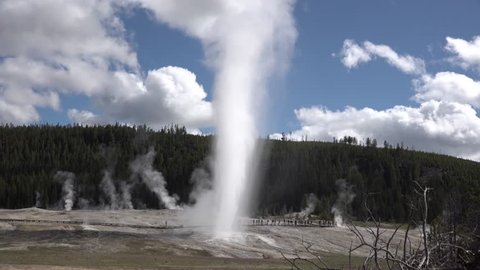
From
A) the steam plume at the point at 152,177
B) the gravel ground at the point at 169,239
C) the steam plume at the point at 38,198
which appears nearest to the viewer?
the gravel ground at the point at 169,239

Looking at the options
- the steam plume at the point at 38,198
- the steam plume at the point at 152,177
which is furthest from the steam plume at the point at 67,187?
the steam plume at the point at 152,177

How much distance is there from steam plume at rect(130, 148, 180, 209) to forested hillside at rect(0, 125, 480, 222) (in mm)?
1371

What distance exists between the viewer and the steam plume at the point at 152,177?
113438 mm

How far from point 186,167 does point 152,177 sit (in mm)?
7294

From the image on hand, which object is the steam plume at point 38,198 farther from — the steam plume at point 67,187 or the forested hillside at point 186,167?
the steam plume at point 67,187

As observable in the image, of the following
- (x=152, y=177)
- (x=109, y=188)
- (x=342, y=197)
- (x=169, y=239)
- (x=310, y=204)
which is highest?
(x=152, y=177)

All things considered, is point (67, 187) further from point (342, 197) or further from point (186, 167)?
point (342, 197)

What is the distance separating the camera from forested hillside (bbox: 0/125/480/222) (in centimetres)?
11127

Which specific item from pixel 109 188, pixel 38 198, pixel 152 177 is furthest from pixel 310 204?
pixel 38 198

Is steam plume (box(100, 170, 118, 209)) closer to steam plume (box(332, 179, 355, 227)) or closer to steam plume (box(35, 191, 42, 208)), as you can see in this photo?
steam plume (box(35, 191, 42, 208))

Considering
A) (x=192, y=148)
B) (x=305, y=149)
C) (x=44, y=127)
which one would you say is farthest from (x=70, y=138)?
(x=305, y=149)

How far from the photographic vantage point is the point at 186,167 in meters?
123

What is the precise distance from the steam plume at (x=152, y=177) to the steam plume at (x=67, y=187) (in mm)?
13534

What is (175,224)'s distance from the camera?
63469 mm
